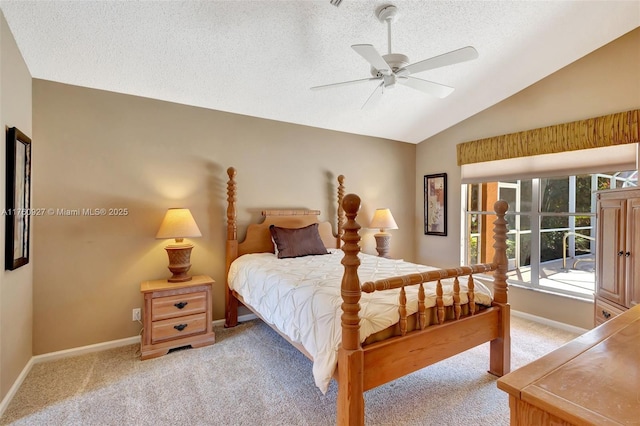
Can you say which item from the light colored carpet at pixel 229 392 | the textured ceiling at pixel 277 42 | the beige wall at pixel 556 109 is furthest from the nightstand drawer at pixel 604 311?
the textured ceiling at pixel 277 42

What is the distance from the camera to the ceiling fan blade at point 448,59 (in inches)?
78.6

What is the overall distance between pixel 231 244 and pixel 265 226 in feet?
1.53

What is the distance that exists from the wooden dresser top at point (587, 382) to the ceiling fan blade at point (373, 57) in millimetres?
1778

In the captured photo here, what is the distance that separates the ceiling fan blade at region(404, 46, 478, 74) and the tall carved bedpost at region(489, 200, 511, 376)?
1063mm

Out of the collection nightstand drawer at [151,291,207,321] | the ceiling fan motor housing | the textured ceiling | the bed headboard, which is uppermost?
the textured ceiling

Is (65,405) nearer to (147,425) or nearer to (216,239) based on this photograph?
(147,425)

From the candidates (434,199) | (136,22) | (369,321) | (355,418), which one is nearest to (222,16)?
(136,22)

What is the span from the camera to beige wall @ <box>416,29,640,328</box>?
299cm

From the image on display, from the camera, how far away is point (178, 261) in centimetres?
302

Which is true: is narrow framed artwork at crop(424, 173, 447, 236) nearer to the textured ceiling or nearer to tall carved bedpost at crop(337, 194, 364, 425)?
the textured ceiling

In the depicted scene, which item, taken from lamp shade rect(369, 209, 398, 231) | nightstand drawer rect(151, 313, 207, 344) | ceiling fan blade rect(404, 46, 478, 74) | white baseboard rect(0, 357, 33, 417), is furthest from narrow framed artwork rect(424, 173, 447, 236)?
white baseboard rect(0, 357, 33, 417)

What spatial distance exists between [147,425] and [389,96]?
12.3 ft

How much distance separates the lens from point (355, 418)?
64.0 inches

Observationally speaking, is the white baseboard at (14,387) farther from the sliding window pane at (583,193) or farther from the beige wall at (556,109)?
the sliding window pane at (583,193)
